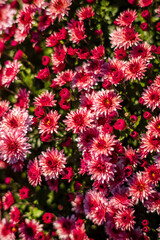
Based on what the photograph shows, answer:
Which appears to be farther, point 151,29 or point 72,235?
point 151,29

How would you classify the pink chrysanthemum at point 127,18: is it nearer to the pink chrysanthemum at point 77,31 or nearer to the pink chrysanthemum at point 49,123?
the pink chrysanthemum at point 77,31

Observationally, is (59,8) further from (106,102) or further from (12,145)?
(12,145)

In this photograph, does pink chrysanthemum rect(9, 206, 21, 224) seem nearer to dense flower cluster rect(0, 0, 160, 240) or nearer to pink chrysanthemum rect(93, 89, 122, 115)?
dense flower cluster rect(0, 0, 160, 240)

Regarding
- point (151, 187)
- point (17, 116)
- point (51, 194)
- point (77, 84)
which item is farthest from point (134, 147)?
point (17, 116)

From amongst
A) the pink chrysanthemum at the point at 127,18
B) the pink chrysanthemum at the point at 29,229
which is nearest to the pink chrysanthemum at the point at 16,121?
the pink chrysanthemum at the point at 29,229

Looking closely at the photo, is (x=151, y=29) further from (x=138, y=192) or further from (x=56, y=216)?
(x=56, y=216)

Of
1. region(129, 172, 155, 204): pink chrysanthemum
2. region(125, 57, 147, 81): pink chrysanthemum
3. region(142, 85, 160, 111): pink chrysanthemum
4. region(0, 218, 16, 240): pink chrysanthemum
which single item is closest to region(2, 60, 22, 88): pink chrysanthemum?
region(125, 57, 147, 81): pink chrysanthemum

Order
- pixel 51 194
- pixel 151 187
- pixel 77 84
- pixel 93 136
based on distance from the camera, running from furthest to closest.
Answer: pixel 51 194
pixel 77 84
pixel 93 136
pixel 151 187
